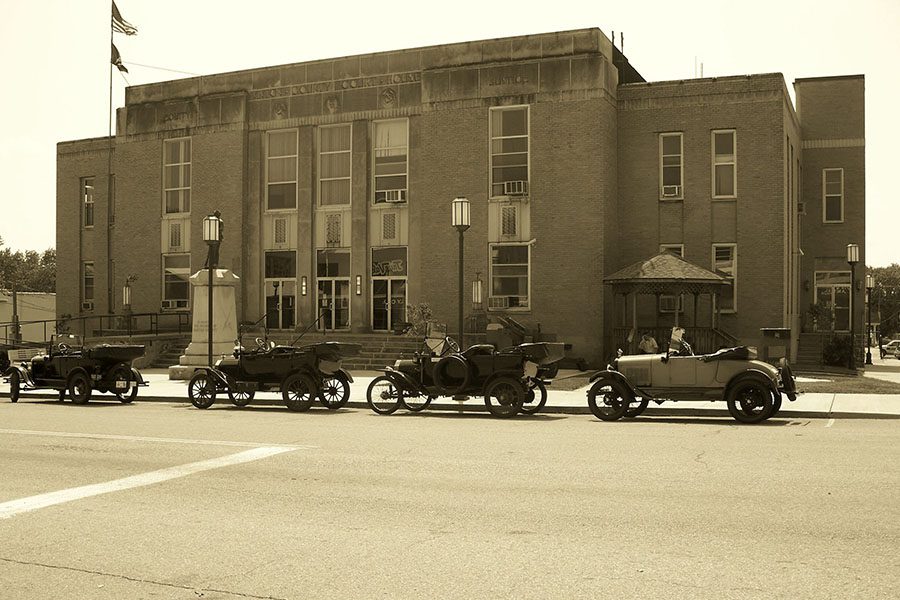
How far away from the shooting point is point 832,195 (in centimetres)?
3891

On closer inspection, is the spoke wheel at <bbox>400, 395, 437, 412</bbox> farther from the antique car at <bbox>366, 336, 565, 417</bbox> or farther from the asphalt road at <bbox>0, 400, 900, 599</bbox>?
the asphalt road at <bbox>0, 400, 900, 599</bbox>

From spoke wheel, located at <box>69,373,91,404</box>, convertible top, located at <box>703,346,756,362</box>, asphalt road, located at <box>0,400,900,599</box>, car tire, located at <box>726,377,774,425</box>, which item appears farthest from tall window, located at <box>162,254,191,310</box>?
car tire, located at <box>726,377,774,425</box>

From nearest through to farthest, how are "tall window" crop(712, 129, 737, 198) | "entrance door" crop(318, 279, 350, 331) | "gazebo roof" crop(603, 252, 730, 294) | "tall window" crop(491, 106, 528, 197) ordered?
"gazebo roof" crop(603, 252, 730, 294) → "tall window" crop(712, 129, 737, 198) → "tall window" crop(491, 106, 528, 197) → "entrance door" crop(318, 279, 350, 331)

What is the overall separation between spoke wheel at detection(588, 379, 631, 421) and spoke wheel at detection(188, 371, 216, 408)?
7.88 meters

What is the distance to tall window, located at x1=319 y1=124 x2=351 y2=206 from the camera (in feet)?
117

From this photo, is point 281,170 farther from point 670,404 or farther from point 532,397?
point 670,404

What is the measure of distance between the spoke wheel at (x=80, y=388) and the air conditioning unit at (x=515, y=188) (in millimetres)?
16035

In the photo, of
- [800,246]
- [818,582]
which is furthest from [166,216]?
[818,582]

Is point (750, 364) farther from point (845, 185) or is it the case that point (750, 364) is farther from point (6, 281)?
point (6, 281)

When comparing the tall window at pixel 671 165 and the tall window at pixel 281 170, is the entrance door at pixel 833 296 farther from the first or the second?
→ the tall window at pixel 281 170

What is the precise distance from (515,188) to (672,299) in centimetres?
630

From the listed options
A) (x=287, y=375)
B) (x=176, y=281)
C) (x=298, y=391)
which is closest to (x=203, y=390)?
(x=287, y=375)

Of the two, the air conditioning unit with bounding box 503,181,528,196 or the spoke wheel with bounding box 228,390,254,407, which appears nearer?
the spoke wheel with bounding box 228,390,254,407

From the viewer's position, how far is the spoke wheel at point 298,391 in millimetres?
18797
